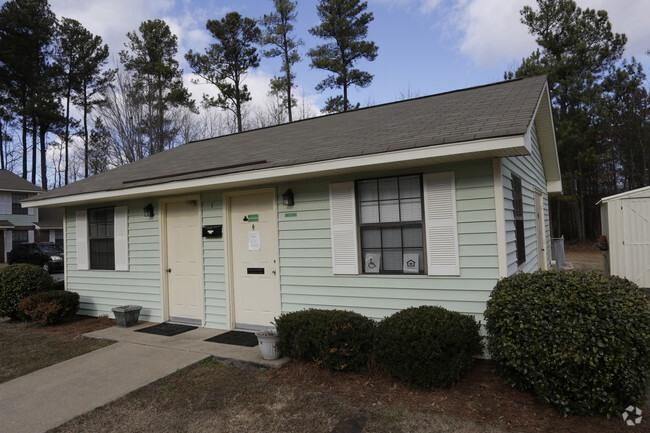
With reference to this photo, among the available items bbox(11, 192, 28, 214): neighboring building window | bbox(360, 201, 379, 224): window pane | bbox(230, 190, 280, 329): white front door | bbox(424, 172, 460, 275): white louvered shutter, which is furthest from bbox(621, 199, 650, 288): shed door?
bbox(11, 192, 28, 214): neighboring building window

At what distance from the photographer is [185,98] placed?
20438 mm

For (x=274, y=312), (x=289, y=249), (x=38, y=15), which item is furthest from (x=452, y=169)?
(x=38, y=15)

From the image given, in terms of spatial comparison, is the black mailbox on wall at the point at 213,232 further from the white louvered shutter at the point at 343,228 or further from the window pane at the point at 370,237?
the window pane at the point at 370,237

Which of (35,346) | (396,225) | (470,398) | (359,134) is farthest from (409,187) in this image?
(35,346)

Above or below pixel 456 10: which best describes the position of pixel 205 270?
below

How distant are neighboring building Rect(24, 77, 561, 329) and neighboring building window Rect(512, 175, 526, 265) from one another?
4cm

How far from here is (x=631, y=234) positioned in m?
8.72

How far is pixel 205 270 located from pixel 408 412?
422 centimetres

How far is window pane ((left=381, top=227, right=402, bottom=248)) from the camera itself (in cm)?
485

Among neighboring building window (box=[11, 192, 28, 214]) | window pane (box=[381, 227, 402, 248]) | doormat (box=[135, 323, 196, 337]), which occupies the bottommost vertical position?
doormat (box=[135, 323, 196, 337])

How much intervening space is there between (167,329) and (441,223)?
4761 millimetres

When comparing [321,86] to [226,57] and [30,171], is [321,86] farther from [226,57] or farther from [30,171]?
[30,171]

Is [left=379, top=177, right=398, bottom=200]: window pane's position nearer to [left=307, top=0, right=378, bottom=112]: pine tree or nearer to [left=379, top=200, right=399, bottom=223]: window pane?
[left=379, top=200, right=399, bottom=223]: window pane

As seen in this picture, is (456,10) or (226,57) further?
(226,57)
